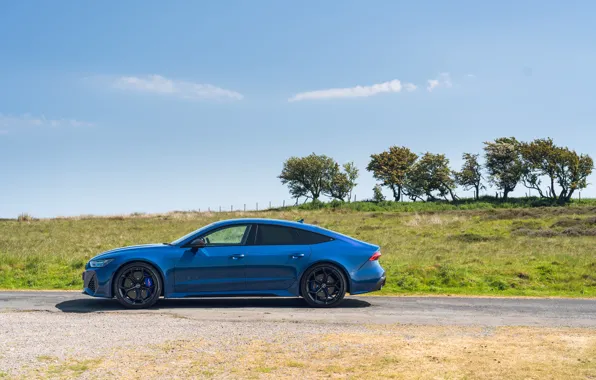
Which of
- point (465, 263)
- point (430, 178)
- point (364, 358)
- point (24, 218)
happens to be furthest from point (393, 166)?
point (364, 358)

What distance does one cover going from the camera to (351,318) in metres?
10.2

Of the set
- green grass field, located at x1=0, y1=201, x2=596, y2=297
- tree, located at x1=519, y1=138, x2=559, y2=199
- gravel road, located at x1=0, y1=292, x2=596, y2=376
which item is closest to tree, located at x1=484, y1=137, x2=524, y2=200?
tree, located at x1=519, y1=138, x2=559, y2=199

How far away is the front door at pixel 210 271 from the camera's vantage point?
11125mm

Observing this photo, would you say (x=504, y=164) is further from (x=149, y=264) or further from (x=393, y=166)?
(x=149, y=264)

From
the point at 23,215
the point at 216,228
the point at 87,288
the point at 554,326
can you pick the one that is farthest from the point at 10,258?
the point at 23,215

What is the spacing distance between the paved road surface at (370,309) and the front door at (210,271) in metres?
0.38

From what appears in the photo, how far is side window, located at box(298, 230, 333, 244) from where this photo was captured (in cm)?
1148

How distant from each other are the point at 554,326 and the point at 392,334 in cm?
290

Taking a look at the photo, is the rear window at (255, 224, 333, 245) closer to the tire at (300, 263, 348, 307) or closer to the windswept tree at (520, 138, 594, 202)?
the tire at (300, 263, 348, 307)

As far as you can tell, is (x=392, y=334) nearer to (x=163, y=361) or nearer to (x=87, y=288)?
(x=163, y=361)

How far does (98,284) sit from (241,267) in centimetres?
263

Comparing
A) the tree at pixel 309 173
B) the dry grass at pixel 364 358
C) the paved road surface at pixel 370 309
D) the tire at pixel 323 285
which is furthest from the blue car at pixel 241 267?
the tree at pixel 309 173

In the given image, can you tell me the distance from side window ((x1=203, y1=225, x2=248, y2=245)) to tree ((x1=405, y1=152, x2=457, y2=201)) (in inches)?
3161

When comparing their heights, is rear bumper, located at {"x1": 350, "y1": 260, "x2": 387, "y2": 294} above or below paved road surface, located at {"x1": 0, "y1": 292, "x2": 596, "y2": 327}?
above
